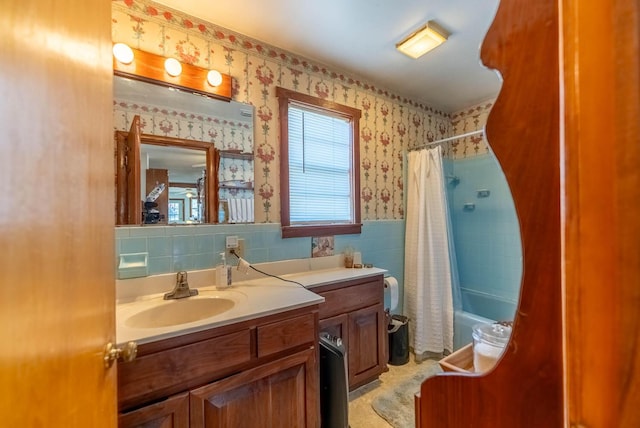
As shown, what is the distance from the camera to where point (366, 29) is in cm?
166

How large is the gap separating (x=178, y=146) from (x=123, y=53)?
0.51m

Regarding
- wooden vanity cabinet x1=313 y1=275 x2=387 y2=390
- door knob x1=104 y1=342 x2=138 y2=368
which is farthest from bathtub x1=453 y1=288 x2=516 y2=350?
door knob x1=104 y1=342 x2=138 y2=368

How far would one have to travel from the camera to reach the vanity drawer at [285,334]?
116 cm

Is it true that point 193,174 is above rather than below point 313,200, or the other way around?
above

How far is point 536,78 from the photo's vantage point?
0.31 metres

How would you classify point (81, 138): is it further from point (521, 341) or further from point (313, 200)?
point (313, 200)

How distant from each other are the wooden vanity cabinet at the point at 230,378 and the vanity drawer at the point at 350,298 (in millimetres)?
377

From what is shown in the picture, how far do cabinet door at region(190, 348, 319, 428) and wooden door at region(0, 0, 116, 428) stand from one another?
0.41 m

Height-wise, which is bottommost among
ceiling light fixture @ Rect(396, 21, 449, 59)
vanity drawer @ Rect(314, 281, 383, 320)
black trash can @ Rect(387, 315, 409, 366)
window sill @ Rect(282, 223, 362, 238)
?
black trash can @ Rect(387, 315, 409, 366)

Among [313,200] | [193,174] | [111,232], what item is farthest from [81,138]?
[313,200]

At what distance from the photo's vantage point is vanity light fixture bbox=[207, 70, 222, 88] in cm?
159

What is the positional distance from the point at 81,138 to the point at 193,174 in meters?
1.01

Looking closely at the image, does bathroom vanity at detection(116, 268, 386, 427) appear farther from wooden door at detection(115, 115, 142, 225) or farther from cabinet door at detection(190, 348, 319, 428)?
wooden door at detection(115, 115, 142, 225)

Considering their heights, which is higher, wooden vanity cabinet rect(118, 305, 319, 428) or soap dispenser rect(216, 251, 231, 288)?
soap dispenser rect(216, 251, 231, 288)
